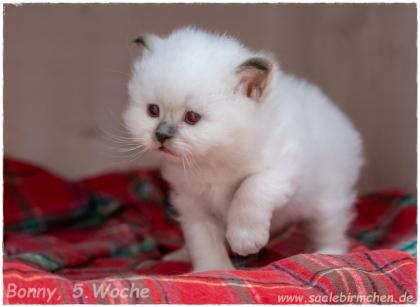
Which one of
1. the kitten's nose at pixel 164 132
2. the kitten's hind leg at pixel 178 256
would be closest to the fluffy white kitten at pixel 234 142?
the kitten's nose at pixel 164 132

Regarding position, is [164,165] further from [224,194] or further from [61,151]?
[61,151]

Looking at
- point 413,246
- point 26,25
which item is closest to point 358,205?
point 413,246

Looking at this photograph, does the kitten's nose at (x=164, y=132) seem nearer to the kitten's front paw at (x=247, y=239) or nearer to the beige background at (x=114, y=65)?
the kitten's front paw at (x=247, y=239)

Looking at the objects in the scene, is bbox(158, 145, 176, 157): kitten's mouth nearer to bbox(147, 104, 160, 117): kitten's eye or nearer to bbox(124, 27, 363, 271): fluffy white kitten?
bbox(124, 27, 363, 271): fluffy white kitten

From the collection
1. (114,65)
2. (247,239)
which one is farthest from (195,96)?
(114,65)

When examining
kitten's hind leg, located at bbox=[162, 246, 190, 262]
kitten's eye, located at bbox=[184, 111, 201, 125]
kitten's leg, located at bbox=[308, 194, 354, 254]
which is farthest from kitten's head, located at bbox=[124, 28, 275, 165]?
kitten's hind leg, located at bbox=[162, 246, 190, 262]

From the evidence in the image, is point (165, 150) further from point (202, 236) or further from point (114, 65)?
point (114, 65)
